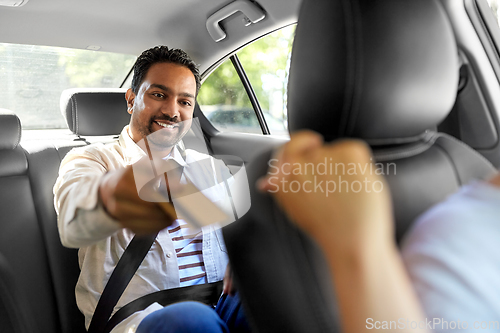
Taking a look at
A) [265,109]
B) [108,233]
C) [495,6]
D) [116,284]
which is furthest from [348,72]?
[265,109]

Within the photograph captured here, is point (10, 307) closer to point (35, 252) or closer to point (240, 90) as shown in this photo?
point (35, 252)

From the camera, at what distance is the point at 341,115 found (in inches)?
20.7

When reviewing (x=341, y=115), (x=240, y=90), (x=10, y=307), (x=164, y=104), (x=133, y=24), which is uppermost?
(x=133, y=24)

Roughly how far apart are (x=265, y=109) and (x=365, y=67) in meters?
1.26

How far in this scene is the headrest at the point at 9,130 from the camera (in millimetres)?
1220

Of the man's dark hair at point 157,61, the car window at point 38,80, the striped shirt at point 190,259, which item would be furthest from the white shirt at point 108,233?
the car window at point 38,80

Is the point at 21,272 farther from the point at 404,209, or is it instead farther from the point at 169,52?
the point at 404,209

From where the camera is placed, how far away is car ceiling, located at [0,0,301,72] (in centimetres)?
154

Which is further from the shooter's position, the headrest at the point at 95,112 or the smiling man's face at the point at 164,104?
the headrest at the point at 95,112

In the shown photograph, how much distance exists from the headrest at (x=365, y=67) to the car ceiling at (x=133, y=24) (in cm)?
94

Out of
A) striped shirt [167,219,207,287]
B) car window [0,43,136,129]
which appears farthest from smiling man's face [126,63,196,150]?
car window [0,43,136,129]

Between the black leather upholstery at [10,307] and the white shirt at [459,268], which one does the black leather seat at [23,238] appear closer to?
the black leather upholstery at [10,307]

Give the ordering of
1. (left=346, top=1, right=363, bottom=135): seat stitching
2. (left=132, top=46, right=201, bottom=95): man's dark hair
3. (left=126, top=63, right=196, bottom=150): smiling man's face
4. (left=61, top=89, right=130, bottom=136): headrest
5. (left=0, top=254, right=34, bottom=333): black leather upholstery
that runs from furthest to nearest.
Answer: (left=61, top=89, right=130, bottom=136): headrest, (left=132, top=46, right=201, bottom=95): man's dark hair, (left=0, top=254, right=34, bottom=333): black leather upholstery, (left=126, top=63, right=196, bottom=150): smiling man's face, (left=346, top=1, right=363, bottom=135): seat stitching

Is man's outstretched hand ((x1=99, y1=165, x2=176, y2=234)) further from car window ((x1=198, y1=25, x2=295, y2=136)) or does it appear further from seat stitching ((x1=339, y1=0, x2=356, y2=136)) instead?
car window ((x1=198, y1=25, x2=295, y2=136))
